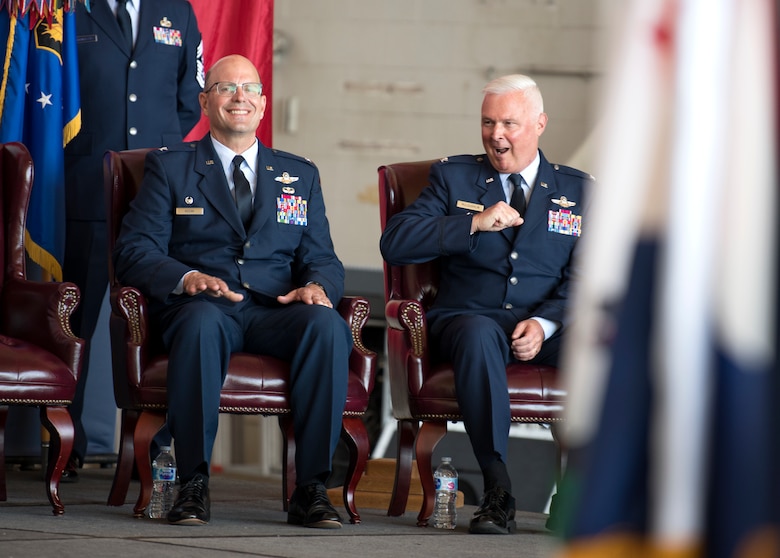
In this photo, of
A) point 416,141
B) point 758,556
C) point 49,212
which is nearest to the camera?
point 758,556

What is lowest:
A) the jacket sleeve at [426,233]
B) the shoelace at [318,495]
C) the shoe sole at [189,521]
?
the shoe sole at [189,521]

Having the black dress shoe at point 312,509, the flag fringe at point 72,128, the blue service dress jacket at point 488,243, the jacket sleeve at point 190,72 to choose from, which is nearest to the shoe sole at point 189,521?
the black dress shoe at point 312,509

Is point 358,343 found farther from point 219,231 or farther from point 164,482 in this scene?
point 164,482

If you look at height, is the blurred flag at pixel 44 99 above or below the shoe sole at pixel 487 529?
above

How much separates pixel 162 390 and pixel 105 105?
1.30 m

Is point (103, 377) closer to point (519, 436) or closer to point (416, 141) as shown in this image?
point (519, 436)

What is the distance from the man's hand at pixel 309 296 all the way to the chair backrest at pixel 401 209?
1.14 ft

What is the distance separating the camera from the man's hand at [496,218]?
10.2 feet

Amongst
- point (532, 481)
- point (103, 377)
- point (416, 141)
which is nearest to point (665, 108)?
point (103, 377)

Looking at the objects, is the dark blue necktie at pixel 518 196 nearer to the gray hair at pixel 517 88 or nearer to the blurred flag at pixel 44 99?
the gray hair at pixel 517 88

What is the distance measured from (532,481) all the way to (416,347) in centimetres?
344

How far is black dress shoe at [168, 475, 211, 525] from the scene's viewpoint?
8.93 feet

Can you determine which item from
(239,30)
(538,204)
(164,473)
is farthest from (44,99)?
(538,204)

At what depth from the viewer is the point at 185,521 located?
8.93 feet
